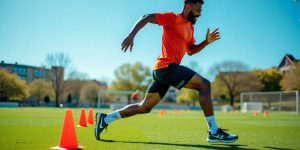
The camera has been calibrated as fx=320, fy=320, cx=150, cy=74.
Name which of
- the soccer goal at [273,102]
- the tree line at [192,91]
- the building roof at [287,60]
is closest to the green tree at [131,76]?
the tree line at [192,91]

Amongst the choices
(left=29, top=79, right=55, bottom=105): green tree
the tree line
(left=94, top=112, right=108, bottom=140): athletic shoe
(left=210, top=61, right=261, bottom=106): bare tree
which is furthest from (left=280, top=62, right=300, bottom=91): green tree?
(left=94, top=112, right=108, bottom=140): athletic shoe

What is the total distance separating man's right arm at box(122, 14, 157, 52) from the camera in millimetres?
4855

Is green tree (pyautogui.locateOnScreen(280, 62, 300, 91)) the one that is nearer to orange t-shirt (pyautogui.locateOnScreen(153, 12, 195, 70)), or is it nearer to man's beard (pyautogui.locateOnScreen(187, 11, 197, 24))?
man's beard (pyautogui.locateOnScreen(187, 11, 197, 24))

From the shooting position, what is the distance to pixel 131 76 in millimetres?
90438

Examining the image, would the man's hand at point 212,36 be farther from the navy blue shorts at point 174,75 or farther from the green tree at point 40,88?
the green tree at point 40,88

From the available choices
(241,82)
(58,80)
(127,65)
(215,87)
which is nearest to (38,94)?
(58,80)

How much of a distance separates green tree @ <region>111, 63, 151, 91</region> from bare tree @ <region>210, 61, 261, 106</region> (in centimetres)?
2093

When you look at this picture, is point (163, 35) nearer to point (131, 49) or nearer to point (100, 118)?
point (131, 49)

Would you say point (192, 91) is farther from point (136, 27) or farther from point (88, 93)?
point (136, 27)

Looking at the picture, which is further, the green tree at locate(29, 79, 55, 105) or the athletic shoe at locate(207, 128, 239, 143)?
the green tree at locate(29, 79, 55, 105)

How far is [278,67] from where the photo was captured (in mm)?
91500

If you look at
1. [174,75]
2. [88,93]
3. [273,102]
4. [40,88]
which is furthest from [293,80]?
[88,93]

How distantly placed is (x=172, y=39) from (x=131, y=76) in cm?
8519

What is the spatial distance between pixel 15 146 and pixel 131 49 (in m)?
2.29
